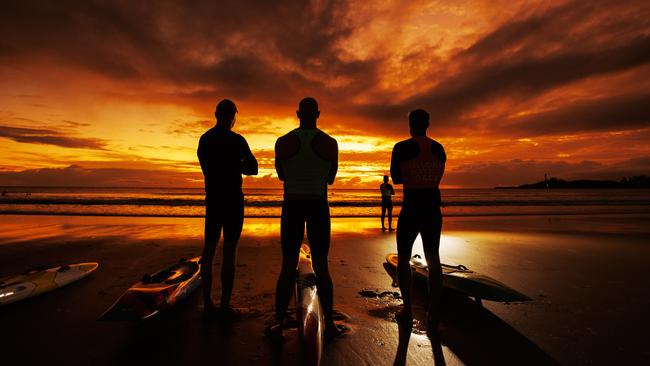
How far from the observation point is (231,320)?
3703mm

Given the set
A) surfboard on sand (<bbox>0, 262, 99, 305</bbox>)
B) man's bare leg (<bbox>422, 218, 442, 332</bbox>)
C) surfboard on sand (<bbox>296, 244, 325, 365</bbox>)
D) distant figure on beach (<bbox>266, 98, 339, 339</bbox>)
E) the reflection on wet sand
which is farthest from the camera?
surfboard on sand (<bbox>0, 262, 99, 305</bbox>)

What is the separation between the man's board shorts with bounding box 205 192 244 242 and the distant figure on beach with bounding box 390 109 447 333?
2072 millimetres

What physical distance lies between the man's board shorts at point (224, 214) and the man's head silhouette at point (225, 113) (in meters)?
0.90

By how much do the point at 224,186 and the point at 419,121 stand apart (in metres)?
2.57

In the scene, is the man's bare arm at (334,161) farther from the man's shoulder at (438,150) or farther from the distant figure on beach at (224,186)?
the man's shoulder at (438,150)

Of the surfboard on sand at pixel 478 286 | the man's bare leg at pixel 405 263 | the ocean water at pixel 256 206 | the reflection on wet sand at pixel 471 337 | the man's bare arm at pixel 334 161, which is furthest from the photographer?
the ocean water at pixel 256 206

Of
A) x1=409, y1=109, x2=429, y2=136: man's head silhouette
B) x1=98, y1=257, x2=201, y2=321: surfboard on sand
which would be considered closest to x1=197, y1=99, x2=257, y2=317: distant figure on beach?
x1=98, y1=257, x2=201, y2=321: surfboard on sand

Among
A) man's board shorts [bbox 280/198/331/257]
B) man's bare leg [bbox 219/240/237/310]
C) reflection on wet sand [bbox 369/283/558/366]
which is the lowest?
reflection on wet sand [bbox 369/283/558/366]

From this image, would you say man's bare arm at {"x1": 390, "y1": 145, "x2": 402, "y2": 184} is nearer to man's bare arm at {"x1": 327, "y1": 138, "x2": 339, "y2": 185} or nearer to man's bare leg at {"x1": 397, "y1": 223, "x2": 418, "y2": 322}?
man's bare leg at {"x1": 397, "y1": 223, "x2": 418, "y2": 322}

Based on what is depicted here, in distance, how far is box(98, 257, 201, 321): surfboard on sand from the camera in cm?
325

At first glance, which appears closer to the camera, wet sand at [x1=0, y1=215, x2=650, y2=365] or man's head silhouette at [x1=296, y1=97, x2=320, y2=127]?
wet sand at [x1=0, y1=215, x2=650, y2=365]

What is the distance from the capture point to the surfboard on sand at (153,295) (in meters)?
3.25

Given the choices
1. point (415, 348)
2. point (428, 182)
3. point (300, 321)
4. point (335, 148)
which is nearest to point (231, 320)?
point (300, 321)

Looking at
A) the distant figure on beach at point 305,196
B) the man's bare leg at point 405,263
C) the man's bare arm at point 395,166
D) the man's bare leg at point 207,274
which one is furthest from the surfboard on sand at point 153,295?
the man's bare arm at point 395,166
